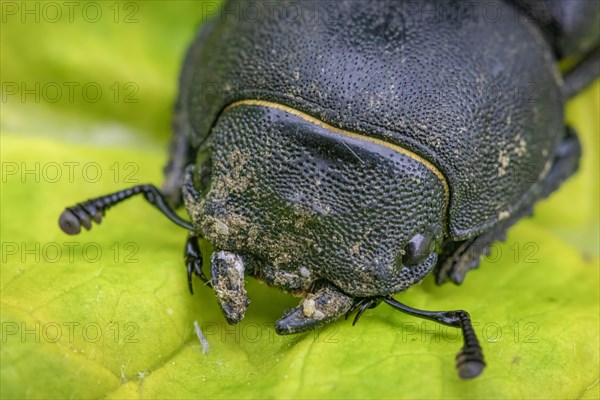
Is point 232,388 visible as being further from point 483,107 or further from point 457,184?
point 483,107

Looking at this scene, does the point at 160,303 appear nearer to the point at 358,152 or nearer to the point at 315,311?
the point at 315,311

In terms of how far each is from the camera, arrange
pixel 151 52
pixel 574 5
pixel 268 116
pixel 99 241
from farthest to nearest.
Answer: pixel 151 52 < pixel 574 5 < pixel 99 241 < pixel 268 116

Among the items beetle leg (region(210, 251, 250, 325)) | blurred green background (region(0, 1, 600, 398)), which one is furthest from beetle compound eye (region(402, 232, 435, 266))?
beetle leg (region(210, 251, 250, 325))

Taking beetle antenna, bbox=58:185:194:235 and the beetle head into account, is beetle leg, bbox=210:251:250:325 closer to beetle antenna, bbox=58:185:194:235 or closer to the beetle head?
the beetle head

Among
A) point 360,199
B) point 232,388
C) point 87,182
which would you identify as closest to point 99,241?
point 87,182

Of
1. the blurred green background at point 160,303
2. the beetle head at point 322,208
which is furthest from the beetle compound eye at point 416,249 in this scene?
the blurred green background at point 160,303

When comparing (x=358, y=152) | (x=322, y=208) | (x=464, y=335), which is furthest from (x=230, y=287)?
(x=464, y=335)
